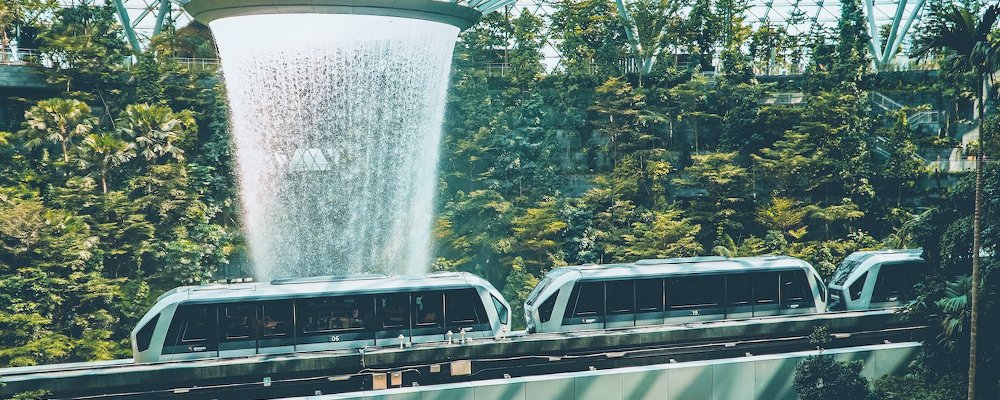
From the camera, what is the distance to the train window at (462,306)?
25453 mm

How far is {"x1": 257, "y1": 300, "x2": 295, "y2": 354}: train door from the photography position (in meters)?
24.2

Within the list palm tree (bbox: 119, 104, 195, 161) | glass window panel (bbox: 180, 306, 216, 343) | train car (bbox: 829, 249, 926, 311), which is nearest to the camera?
glass window panel (bbox: 180, 306, 216, 343)

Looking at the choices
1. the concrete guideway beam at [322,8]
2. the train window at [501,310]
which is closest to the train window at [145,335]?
the train window at [501,310]

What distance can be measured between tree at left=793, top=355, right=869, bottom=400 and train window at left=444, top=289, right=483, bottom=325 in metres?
9.63

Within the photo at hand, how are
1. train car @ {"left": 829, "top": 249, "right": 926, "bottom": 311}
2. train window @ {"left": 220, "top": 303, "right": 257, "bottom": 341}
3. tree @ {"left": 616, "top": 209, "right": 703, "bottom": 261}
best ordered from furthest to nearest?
tree @ {"left": 616, "top": 209, "right": 703, "bottom": 261} < train car @ {"left": 829, "top": 249, "right": 926, "bottom": 311} < train window @ {"left": 220, "top": 303, "right": 257, "bottom": 341}

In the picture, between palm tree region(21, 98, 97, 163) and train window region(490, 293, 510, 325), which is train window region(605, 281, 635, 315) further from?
palm tree region(21, 98, 97, 163)

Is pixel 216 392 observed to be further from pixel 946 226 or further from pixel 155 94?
pixel 155 94

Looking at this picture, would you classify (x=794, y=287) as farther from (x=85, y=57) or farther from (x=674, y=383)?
(x=85, y=57)

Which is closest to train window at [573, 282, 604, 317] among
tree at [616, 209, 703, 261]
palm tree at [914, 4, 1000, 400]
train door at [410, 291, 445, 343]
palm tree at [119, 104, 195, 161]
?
train door at [410, 291, 445, 343]

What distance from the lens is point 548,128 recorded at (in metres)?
49.5

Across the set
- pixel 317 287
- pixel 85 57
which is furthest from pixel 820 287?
pixel 85 57

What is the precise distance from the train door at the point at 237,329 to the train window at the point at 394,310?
369 cm

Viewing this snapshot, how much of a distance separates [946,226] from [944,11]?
21.0 feet

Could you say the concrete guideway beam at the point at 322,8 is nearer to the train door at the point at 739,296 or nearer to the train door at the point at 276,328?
the train door at the point at 276,328
